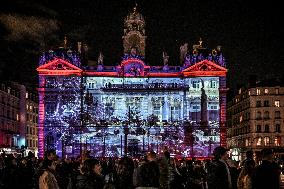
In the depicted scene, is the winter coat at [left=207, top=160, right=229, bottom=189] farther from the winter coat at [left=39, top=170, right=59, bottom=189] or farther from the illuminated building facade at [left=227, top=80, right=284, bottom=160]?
the illuminated building facade at [left=227, top=80, right=284, bottom=160]

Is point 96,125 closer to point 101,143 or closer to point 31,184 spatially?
point 101,143

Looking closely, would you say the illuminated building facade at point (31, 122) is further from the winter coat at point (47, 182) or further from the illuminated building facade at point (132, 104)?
the winter coat at point (47, 182)

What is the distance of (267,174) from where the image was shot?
464 inches

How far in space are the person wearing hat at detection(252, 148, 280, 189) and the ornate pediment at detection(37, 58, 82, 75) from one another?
3118 inches

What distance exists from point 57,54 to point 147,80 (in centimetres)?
1436

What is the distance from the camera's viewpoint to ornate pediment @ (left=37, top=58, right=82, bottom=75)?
89.9 metres

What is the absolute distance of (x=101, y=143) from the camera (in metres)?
87.4

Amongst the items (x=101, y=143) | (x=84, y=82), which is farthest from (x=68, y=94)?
(x=101, y=143)

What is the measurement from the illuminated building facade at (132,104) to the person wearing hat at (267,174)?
73441mm

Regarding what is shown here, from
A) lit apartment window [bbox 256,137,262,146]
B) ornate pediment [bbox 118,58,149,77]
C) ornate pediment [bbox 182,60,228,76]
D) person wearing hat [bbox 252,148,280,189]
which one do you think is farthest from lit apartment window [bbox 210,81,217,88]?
person wearing hat [bbox 252,148,280,189]

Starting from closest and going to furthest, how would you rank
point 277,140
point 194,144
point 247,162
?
1. point 247,162
2. point 194,144
3. point 277,140

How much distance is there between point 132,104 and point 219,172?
3033 inches

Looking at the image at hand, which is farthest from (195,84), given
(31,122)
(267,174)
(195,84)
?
(267,174)

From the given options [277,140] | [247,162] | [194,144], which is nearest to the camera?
[247,162]
